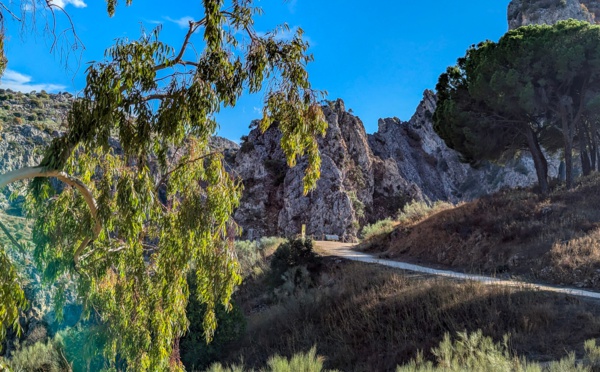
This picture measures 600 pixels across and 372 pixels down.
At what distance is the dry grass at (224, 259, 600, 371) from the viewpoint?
298 inches

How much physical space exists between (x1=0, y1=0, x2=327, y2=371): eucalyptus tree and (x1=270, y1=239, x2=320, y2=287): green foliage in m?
11.4

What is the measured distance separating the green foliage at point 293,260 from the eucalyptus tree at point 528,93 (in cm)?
1072

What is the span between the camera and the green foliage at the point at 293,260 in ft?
57.4

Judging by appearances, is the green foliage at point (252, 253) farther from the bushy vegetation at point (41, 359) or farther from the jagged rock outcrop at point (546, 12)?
the jagged rock outcrop at point (546, 12)

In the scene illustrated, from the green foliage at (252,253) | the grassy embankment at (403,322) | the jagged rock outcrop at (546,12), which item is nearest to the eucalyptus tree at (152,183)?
the grassy embankment at (403,322)

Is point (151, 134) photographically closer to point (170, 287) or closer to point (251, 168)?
point (170, 287)

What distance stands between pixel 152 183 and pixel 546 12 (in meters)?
64.6

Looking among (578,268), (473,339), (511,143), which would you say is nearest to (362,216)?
(511,143)

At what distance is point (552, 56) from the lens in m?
19.6

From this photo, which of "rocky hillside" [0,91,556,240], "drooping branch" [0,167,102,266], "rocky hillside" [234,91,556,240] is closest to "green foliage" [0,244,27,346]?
"drooping branch" [0,167,102,266]

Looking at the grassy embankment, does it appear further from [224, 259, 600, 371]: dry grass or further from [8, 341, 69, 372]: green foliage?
[8, 341, 69, 372]: green foliage

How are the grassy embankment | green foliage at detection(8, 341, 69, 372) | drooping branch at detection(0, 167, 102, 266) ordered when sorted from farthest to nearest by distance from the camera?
green foliage at detection(8, 341, 69, 372) < the grassy embankment < drooping branch at detection(0, 167, 102, 266)

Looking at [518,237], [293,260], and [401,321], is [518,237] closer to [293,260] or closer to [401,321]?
[401,321]

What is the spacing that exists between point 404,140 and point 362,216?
27408 mm
